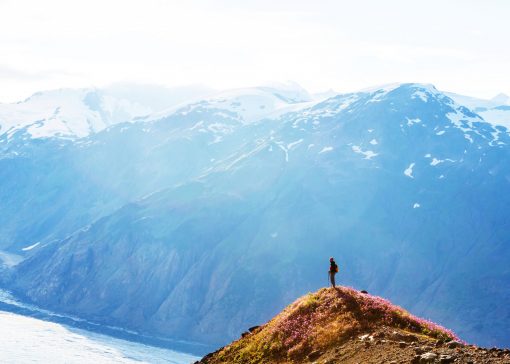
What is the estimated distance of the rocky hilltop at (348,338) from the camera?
85.7ft

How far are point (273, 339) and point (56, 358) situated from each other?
170243 mm

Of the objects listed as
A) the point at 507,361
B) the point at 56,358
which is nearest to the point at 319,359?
the point at 507,361

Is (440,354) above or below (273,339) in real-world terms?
above

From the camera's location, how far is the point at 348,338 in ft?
101

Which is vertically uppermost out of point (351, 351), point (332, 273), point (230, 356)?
point (332, 273)

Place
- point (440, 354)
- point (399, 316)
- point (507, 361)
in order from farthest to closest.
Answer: point (399, 316), point (440, 354), point (507, 361)

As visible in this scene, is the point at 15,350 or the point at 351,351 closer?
the point at 351,351

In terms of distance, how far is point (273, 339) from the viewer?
35.6 metres

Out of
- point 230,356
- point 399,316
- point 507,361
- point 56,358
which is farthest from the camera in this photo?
point 56,358

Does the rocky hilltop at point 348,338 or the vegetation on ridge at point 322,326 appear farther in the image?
the vegetation on ridge at point 322,326

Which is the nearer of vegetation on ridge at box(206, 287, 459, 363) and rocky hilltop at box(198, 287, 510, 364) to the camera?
rocky hilltop at box(198, 287, 510, 364)

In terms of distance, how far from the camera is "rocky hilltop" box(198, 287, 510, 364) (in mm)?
26125

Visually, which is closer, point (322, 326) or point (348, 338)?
point (348, 338)

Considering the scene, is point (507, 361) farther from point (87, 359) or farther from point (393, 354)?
point (87, 359)
